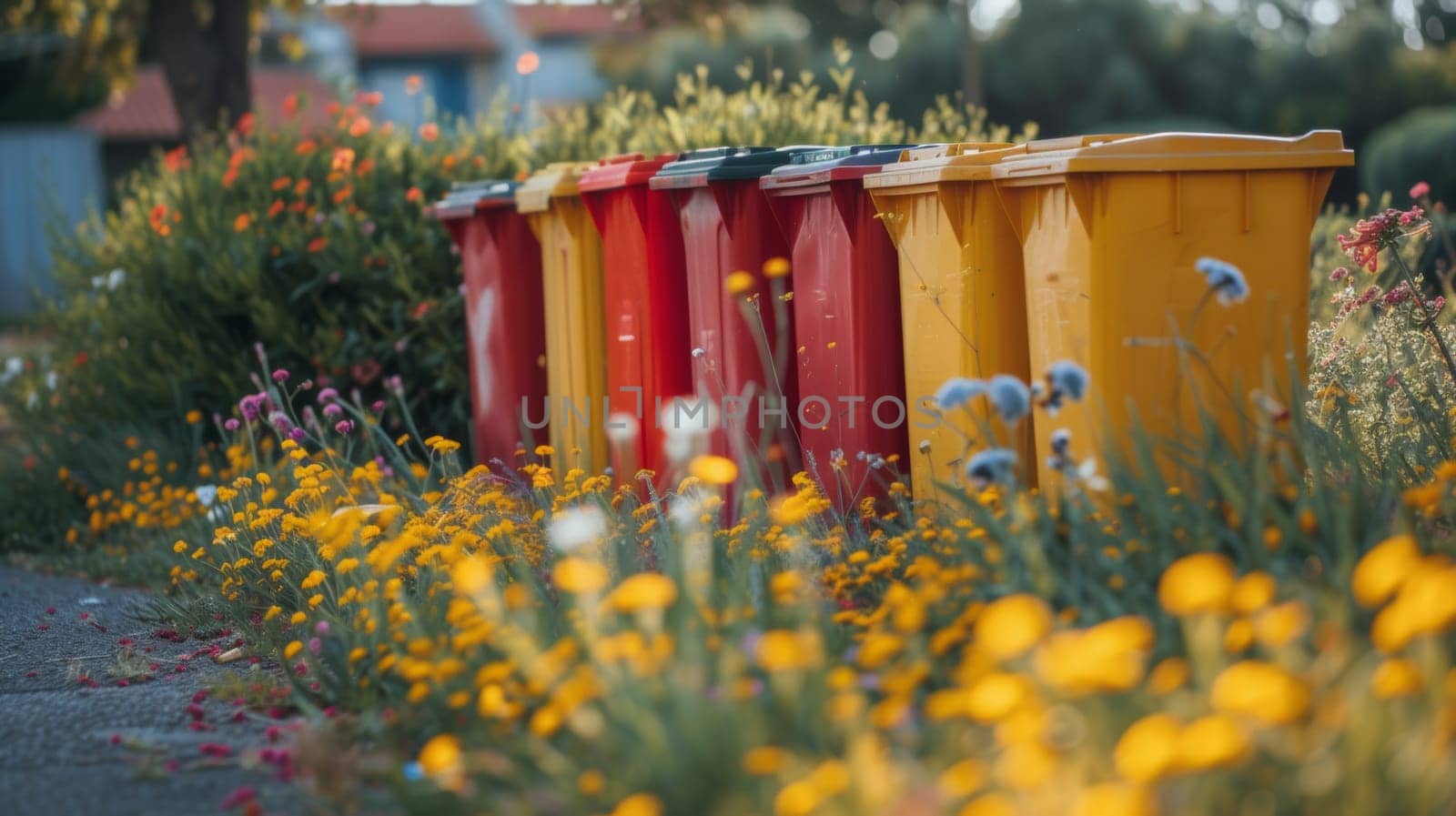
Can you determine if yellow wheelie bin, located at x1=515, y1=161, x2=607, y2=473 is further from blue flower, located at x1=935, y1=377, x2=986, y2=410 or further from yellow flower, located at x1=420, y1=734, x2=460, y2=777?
yellow flower, located at x1=420, y1=734, x2=460, y2=777

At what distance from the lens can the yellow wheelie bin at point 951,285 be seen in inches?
199

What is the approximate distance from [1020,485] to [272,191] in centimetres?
569

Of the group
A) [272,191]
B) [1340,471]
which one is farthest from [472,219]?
[1340,471]

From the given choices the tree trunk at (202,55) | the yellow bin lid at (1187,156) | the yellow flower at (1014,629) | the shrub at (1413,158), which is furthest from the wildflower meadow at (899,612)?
the shrub at (1413,158)

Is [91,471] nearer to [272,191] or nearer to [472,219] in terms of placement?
[272,191]

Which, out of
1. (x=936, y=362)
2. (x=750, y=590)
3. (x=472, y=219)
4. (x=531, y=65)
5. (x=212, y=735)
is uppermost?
(x=531, y=65)

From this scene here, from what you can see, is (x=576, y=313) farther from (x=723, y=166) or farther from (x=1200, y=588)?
(x=1200, y=588)

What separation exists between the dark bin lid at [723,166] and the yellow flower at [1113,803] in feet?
12.4

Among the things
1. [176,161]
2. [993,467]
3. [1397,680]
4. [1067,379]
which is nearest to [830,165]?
[1067,379]

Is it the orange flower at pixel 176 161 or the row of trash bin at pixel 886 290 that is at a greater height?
the orange flower at pixel 176 161

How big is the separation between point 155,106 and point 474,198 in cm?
Result: 2879

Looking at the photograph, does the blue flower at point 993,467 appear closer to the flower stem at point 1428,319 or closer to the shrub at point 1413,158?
the flower stem at point 1428,319

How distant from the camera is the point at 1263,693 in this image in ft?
7.44

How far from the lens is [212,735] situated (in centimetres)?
389
